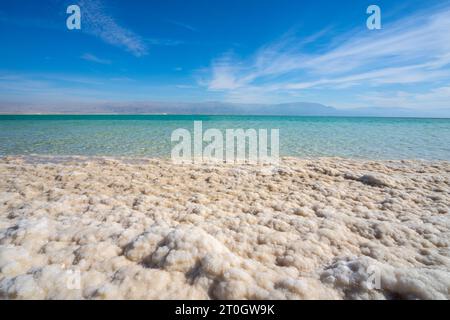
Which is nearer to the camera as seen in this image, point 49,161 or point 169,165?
point 169,165

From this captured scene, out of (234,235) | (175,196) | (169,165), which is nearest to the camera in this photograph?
(234,235)

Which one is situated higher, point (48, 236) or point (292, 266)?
point (48, 236)

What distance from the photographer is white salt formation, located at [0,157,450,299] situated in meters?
2.80

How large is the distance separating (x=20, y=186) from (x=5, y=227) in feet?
10.6

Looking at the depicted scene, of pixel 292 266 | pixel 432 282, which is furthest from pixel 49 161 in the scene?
pixel 432 282

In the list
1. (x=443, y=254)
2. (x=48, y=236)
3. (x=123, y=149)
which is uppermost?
(x=123, y=149)

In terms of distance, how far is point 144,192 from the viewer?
6.29 metres

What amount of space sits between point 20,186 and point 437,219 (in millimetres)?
10213

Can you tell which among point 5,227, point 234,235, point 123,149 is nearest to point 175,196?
point 234,235

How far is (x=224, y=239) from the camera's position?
154 inches

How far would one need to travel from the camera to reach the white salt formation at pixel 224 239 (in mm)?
2797

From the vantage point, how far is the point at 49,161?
11016 millimetres

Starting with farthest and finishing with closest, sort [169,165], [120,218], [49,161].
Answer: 1. [49,161]
2. [169,165]
3. [120,218]

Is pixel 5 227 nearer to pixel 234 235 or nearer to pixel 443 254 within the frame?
pixel 234 235
